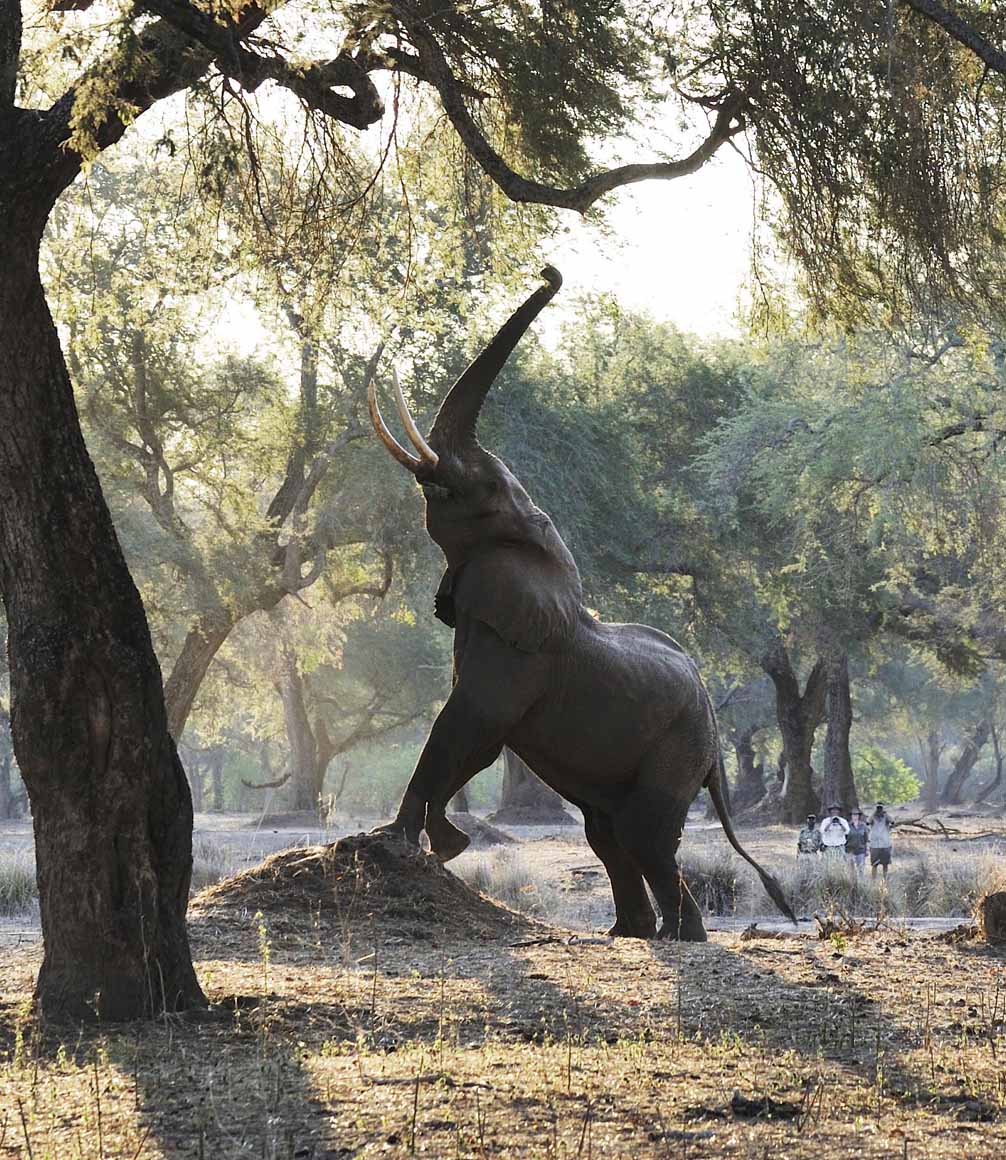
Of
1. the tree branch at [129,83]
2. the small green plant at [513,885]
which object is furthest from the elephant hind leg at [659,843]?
the small green plant at [513,885]

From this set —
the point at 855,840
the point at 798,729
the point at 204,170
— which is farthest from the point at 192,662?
the point at 204,170

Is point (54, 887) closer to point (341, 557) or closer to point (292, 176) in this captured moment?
point (292, 176)

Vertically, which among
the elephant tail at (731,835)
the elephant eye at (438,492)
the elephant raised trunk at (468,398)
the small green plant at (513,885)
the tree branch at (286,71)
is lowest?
the small green plant at (513,885)

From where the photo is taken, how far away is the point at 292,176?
1032 centimetres

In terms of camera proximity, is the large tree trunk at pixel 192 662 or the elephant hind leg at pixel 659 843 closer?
the elephant hind leg at pixel 659 843

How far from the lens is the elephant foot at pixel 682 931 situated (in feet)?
34.1

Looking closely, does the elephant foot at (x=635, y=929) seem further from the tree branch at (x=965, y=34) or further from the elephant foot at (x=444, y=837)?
the tree branch at (x=965, y=34)

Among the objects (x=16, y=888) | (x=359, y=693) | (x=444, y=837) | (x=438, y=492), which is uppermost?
(x=359, y=693)

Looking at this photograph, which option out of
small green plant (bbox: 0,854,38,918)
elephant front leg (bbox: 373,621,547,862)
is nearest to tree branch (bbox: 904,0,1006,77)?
elephant front leg (bbox: 373,621,547,862)

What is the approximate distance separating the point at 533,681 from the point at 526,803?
31.2 m

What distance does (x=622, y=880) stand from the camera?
35.5ft

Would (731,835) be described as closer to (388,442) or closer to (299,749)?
(388,442)

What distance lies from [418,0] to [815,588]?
986 inches

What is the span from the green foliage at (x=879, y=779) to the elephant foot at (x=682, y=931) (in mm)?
62147
